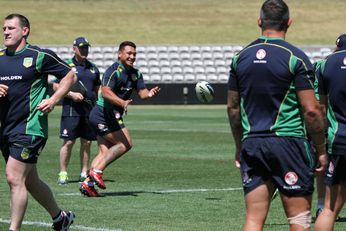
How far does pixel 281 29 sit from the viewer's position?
24.2 feet

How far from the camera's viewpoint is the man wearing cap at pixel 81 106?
16094mm

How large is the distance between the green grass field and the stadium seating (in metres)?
22.5

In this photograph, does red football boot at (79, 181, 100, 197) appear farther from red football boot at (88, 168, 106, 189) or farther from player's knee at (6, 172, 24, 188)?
player's knee at (6, 172, 24, 188)

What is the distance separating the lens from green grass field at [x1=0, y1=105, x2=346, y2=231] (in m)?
10.9

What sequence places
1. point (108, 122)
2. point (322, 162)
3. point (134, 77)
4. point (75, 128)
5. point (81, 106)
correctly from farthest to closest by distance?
1. point (81, 106)
2. point (75, 128)
3. point (134, 77)
4. point (108, 122)
5. point (322, 162)

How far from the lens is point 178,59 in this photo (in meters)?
49.5

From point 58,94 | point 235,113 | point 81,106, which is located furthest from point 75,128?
point 235,113

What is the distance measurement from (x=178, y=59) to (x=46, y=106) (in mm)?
40333

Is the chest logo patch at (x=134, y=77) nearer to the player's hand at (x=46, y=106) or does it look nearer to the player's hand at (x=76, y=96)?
the player's hand at (x=76, y=96)

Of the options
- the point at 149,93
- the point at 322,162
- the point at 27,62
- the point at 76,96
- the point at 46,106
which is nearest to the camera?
the point at 322,162

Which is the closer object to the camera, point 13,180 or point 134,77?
point 13,180

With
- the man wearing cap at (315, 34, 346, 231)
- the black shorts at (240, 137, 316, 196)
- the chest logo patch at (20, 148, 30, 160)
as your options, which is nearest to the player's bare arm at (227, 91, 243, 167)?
the black shorts at (240, 137, 316, 196)

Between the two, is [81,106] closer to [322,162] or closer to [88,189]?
[88,189]

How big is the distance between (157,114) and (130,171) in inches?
743
